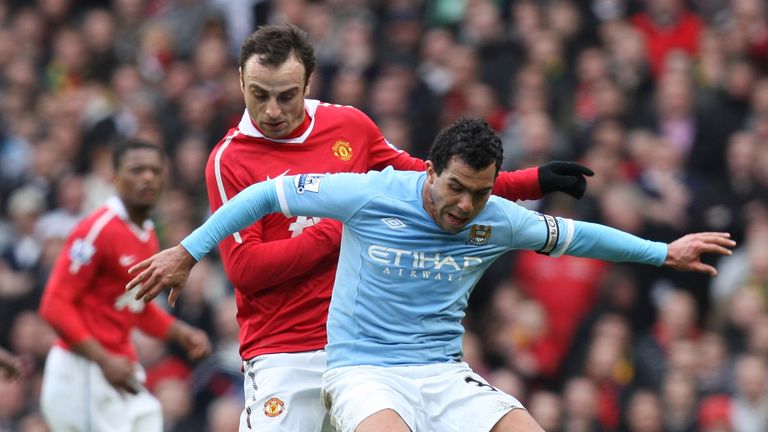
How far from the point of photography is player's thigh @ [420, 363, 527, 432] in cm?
602

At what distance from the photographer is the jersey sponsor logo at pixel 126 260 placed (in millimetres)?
8273

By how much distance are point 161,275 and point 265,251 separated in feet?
2.25

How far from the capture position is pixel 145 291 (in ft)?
18.9

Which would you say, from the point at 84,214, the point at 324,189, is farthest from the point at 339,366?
the point at 84,214

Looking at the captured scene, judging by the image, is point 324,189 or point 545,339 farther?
point 545,339

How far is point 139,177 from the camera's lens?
844 centimetres

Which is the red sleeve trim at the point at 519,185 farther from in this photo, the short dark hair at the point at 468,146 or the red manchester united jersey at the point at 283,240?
the short dark hair at the point at 468,146

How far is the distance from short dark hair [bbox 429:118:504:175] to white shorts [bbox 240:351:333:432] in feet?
3.70

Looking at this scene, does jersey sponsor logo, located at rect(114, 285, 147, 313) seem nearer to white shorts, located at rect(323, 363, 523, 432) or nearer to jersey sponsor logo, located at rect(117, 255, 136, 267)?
jersey sponsor logo, located at rect(117, 255, 136, 267)

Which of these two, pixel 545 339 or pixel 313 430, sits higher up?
pixel 313 430

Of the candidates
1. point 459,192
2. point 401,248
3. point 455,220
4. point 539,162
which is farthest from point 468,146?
point 539,162

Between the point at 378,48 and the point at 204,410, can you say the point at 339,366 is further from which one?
the point at 378,48

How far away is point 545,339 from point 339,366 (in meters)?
4.69

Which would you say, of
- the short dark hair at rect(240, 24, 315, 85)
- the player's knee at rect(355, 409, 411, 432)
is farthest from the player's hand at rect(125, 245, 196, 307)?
the short dark hair at rect(240, 24, 315, 85)
